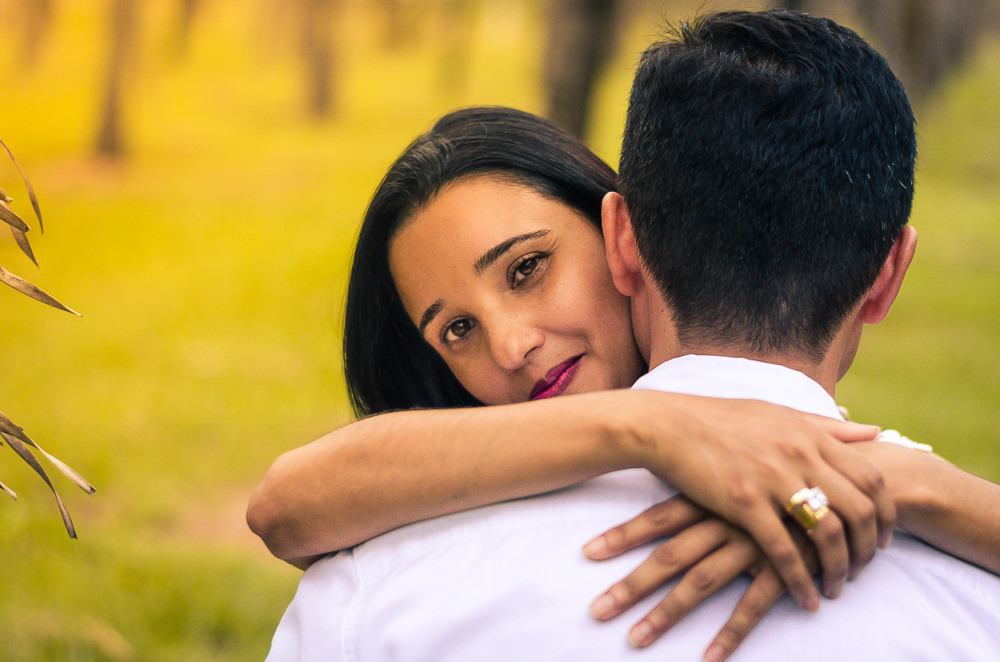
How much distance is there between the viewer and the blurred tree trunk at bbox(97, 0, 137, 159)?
22.2ft

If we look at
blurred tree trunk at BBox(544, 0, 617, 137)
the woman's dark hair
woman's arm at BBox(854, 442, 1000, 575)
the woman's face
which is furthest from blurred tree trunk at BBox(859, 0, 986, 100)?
woman's arm at BBox(854, 442, 1000, 575)

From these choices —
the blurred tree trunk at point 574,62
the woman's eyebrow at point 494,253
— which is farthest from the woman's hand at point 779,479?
the blurred tree trunk at point 574,62

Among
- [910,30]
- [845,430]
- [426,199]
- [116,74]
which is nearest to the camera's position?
[845,430]

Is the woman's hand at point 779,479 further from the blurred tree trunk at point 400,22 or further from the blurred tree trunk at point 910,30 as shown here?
the blurred tree trunk at point 400,22

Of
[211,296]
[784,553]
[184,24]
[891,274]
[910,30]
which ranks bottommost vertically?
[211,296]

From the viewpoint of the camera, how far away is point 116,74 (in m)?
6.84

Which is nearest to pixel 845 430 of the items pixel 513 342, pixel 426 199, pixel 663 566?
pixel 663 566

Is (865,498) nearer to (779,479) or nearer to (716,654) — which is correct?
(779,479)

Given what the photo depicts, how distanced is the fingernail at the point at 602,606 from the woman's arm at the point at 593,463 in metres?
0.16

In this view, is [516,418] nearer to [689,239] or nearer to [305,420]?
[689,239]

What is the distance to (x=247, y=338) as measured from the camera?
6.81 meters

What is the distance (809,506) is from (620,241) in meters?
0.57

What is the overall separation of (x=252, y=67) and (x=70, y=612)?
201 inches

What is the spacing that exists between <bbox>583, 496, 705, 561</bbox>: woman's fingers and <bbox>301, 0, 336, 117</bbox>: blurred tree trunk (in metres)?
7.24
